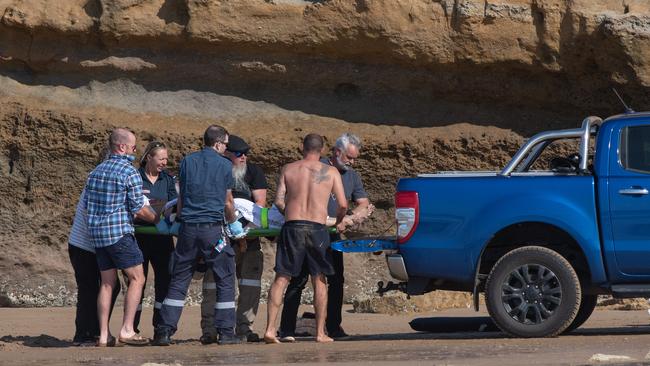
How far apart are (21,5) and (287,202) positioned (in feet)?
22.4

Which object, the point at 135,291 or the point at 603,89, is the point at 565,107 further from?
the point at 135,291

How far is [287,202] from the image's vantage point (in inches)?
467

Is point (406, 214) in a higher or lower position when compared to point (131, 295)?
higher

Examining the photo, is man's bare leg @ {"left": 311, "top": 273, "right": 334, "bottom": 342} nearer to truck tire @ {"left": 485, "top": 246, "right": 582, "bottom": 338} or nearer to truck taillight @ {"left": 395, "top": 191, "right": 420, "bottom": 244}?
truck taillight @ {"left": 395, "top": 191, "right": 420, "bottom": 244}

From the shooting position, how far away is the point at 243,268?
12383 millimetres

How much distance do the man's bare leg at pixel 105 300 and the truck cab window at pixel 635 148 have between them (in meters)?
4.38

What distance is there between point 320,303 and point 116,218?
6.08 feet

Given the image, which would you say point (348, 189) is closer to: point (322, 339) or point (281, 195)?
point (281, 195)

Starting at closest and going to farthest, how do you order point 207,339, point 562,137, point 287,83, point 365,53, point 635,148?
1. point 635,148
2. point 562,137
3. point 207,339
4. point 365,53
5. point 287,83

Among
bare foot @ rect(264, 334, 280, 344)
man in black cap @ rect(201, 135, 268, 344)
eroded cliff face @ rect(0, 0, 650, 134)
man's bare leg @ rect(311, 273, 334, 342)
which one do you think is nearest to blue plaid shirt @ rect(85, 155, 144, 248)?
man in black cap @ rect(201, 135, 268, 344)

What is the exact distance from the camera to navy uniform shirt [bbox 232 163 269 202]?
1248cm

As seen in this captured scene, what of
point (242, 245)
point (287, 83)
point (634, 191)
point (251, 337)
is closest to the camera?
point (634, 191)

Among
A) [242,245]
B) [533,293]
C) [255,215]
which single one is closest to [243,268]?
[242,245]

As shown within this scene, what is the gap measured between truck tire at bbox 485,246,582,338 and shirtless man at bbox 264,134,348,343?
142 centimetres
